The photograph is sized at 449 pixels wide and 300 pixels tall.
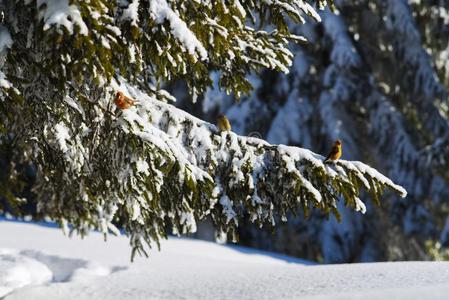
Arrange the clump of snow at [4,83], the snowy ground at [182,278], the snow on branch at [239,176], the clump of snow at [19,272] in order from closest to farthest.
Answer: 1. the clump of snow at [4,83]
2. the snow on branch at [239,176]
3. the snowy ground at [182,278]
4. the clump of snow at [19,272]

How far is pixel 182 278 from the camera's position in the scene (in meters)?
6.52

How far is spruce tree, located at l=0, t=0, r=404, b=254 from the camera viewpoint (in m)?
4.43

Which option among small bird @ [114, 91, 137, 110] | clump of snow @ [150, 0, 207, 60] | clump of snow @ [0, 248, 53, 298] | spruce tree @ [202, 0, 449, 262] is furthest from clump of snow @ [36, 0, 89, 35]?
spruce tree @ [202, 0, 449, 262]

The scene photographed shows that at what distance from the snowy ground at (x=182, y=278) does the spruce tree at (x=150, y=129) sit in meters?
0.58

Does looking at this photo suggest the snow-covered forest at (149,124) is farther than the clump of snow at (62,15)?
Yes

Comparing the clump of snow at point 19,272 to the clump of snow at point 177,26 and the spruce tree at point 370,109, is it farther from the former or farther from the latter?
the spruce tree at point 370,109

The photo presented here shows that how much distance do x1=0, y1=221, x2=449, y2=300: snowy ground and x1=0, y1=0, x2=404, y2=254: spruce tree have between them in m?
0.58

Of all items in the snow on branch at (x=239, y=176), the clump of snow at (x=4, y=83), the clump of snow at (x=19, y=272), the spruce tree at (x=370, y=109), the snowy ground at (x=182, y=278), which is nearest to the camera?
the clump of snow at (x=4, y=83)

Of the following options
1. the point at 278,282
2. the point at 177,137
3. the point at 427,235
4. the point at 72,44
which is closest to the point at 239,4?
the point at 177,137

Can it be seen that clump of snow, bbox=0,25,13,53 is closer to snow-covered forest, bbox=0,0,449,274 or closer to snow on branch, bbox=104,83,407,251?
snow-covered forest, bbox=0,0,449,274

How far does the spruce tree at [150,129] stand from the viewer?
4.43 meters

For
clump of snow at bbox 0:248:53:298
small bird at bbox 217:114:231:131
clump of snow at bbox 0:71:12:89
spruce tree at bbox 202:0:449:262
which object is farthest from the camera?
spruce tree at bbox 202:0:449:262

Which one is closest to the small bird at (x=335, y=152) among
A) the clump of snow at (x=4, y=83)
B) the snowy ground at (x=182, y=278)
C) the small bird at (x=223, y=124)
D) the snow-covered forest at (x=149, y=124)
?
the snow-covered forest at (x=149, y=124)

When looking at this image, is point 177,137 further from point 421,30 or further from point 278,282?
point 421,30
